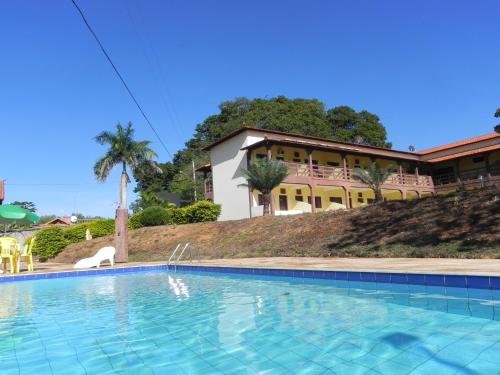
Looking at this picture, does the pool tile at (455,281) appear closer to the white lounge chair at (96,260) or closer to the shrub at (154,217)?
the white lounge chair at (96,260)

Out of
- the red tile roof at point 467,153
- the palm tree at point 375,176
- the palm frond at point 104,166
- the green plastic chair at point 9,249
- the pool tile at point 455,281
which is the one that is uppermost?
the red tile roof at point 467,153

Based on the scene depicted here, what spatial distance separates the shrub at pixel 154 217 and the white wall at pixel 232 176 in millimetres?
4146

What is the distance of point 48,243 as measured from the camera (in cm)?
2552

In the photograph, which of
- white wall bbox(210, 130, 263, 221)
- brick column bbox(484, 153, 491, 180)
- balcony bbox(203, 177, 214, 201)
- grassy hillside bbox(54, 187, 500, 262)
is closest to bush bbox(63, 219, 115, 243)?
grassy hillside bbox(54, 187, 500, 262)

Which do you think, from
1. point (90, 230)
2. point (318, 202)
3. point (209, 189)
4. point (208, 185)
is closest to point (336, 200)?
point (318, 202)

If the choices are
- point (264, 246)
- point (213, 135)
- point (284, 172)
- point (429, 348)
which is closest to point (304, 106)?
point (213, 135)

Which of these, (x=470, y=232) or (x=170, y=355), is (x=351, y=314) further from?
(x=470, y=232)

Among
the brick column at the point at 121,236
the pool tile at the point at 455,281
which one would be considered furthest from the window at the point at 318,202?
the pool tile at the point at 455,281

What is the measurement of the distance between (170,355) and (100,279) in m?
9.63

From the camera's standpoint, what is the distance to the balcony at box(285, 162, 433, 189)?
86.5 ft

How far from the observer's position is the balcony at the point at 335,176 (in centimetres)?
2635

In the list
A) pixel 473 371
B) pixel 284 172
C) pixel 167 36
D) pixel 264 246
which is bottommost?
pixel 473 371

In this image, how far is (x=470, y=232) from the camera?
11.6m

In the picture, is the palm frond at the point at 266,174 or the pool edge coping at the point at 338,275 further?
the palm frond at the point at 266,174
